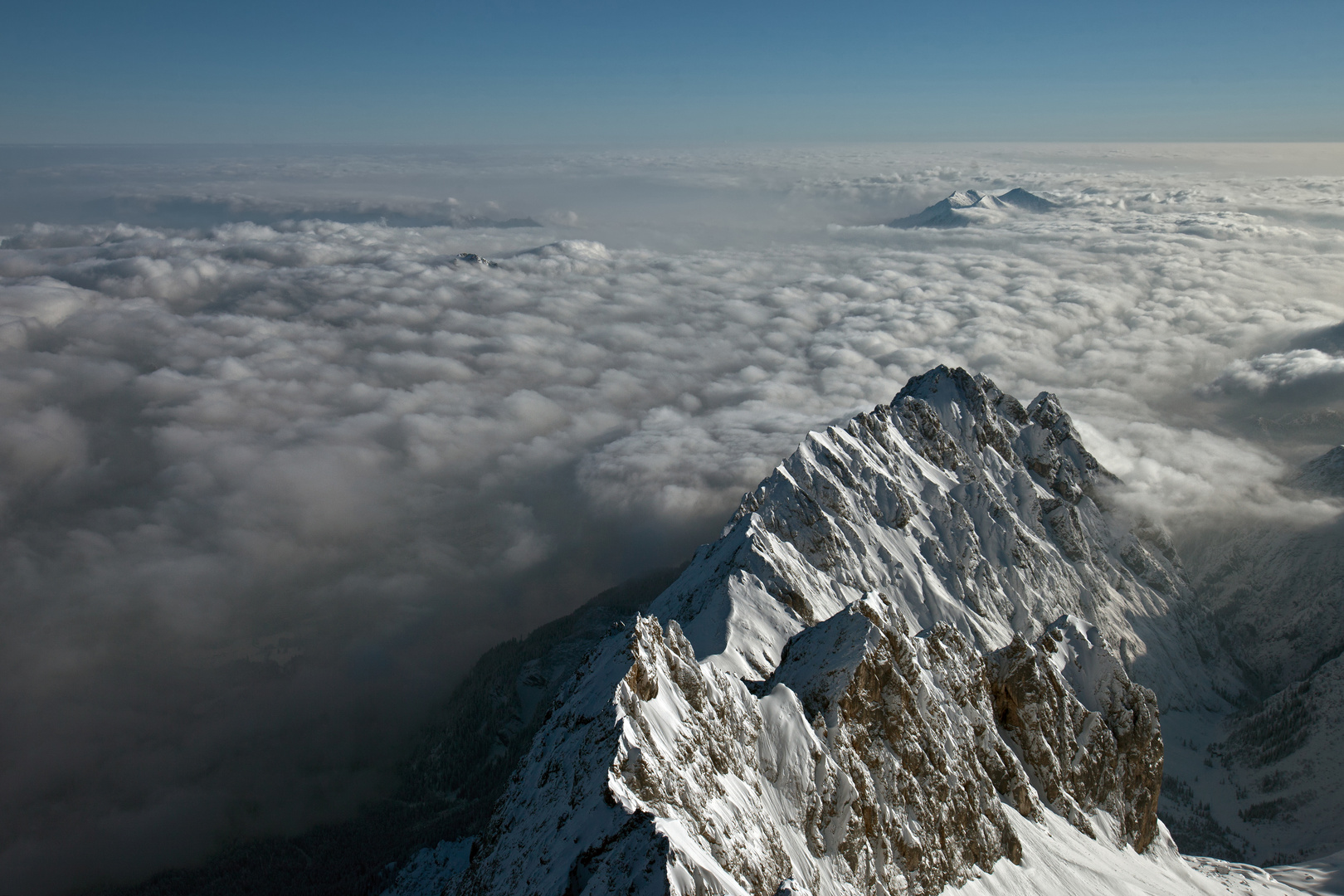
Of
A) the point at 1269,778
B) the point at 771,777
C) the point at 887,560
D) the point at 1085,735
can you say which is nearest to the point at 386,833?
the point at 887,560

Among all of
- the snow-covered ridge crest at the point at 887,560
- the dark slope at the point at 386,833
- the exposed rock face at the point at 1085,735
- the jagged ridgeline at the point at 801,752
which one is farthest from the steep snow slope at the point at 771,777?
the dark slope at the point at 386,833

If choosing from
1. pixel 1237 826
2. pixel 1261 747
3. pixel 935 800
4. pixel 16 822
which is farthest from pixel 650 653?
pixel 16 822

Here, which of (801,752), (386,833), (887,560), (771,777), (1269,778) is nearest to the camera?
(771,777)

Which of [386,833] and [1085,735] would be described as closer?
[1085,735]

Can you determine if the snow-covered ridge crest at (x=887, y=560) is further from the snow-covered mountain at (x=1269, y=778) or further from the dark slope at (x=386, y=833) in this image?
the dark slope at (x=386, y=833)

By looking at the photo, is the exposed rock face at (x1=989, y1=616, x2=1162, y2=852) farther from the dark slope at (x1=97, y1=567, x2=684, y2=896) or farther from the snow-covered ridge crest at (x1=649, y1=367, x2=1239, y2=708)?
the dark slope at (x1=97, y1=567, x2=684, y2=896)

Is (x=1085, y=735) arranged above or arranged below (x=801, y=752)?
below

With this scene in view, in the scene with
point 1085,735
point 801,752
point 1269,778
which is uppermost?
point 801,752

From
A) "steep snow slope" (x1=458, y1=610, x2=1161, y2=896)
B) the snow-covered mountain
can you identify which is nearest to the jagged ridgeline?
"steep snow slope" (x1=458, y1=610, x2=1161, y2=896)

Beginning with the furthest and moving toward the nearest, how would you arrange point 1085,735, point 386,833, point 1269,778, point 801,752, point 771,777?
point 386,833 < point 1269,778 < point 1085,735 < point 801,752 < point 771,777

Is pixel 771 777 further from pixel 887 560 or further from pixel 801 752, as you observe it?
pixel 887 560

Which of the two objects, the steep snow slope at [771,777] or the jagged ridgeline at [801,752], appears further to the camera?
the jagged ridgeline at [801,752]
